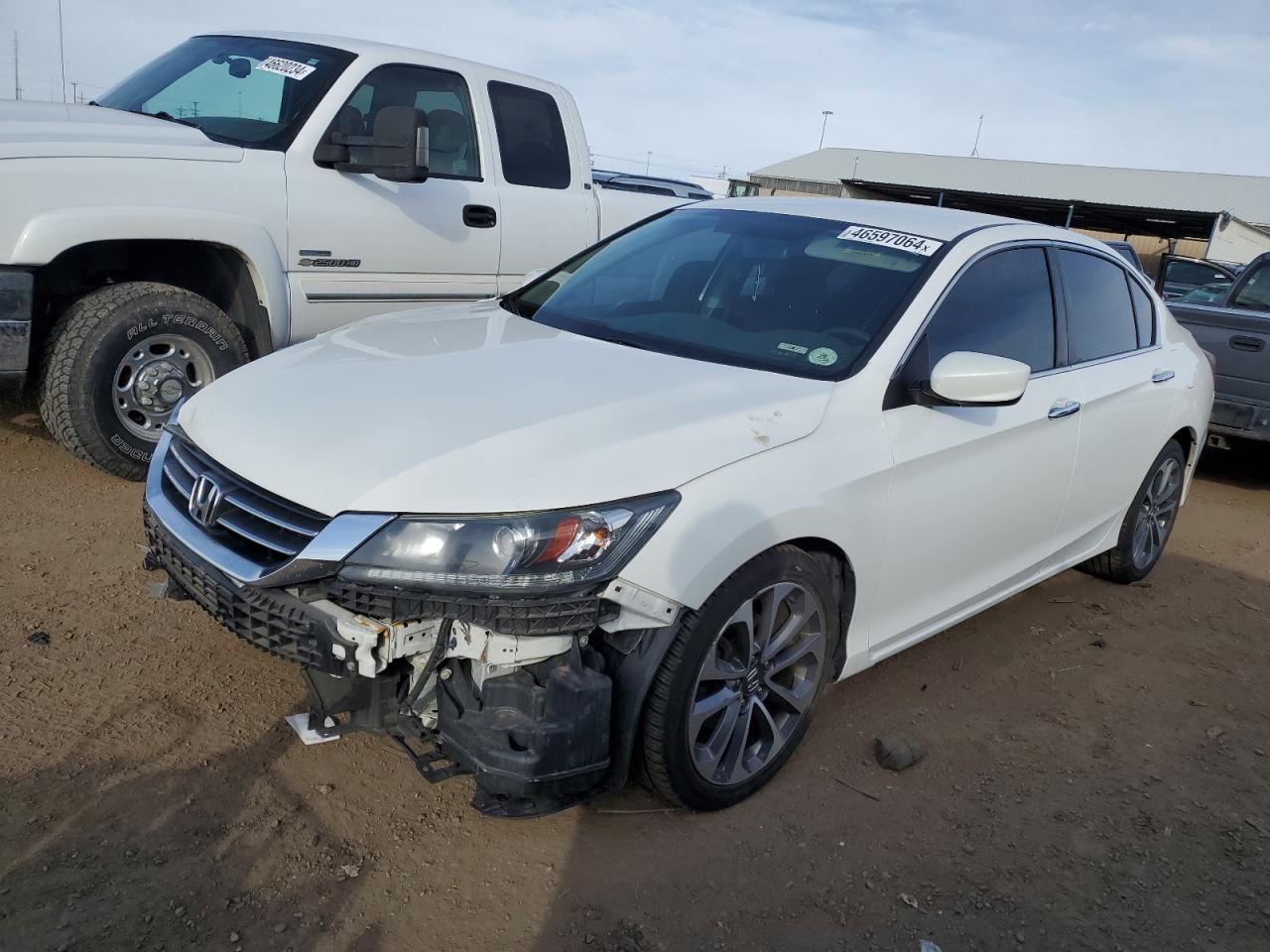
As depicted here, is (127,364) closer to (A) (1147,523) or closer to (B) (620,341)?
(B) (620,341)

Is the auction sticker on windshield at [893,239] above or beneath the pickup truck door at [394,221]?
above

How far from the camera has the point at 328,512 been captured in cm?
256

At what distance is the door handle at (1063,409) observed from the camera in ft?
12.8

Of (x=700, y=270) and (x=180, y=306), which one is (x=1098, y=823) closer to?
(x=700, y=270)

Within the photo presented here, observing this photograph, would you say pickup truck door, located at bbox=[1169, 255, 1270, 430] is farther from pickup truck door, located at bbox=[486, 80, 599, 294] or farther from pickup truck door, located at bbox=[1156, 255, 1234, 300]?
pickup truck door, located at bbox=[1156, 255, 1234, 300]

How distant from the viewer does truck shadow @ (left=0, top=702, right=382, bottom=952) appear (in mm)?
2402

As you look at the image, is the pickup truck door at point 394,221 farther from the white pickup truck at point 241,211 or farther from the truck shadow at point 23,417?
the truck shadow at point 23,417

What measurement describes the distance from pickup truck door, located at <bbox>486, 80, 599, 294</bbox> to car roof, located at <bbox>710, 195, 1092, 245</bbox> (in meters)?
2.04

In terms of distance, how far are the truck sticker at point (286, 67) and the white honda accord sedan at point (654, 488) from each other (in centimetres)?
216

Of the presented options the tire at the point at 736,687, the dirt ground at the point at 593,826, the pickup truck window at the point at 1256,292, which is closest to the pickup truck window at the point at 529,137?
the dirt ground at the point at 593,826

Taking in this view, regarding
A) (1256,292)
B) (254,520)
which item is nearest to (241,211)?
(254,520)

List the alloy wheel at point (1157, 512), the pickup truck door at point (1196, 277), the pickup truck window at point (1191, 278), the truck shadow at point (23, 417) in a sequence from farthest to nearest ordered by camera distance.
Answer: the pickup truck window at point (1191, 278), the pickup truck door at point (1196, 277), the truck shadow at point (23, 417), the alloy wheel at point (1157, 512)

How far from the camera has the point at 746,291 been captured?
3748 millimetres

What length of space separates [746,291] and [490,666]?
1.78 m
